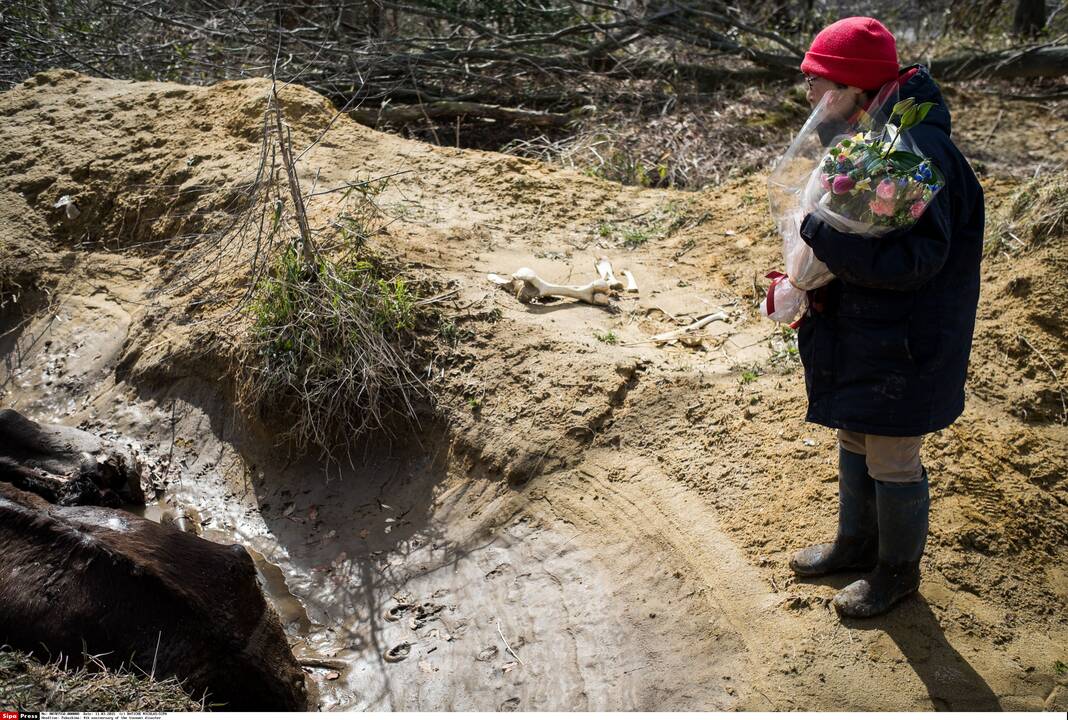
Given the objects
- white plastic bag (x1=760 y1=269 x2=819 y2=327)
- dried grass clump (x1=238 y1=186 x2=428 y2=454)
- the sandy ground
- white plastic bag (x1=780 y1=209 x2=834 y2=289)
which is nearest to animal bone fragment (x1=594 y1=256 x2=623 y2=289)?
the sandy ground

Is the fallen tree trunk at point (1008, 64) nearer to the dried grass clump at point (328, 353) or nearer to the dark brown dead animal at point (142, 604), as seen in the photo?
the dried grass clump at point (328, 353)

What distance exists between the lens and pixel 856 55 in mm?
2770

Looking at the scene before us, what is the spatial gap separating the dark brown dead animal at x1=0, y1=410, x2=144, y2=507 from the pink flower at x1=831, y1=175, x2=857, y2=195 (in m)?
3.77

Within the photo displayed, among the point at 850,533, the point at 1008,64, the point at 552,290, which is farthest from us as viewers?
the point at 1008,64

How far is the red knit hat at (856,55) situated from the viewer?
9.07ft

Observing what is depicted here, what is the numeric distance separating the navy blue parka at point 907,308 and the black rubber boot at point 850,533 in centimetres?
40

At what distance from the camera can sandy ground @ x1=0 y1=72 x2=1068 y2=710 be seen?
352 cm

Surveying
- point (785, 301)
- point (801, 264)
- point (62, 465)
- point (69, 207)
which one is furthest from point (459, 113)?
point (801, 264)

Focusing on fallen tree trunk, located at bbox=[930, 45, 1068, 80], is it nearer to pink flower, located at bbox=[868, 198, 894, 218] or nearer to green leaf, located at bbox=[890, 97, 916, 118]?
green leaf, located at bbox=[890, 97, 916, 118]

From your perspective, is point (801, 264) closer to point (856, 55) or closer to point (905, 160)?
point (905, 160)

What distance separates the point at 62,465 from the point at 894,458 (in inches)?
151

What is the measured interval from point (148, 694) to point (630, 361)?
261cm

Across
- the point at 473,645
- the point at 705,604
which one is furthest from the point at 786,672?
the point at 473,645

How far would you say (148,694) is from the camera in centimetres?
319
